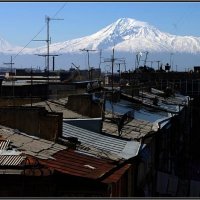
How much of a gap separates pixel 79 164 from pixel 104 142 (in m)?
5.18

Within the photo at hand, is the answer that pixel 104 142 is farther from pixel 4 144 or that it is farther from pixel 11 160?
pixel 11 160

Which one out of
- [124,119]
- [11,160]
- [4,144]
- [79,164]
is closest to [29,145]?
[4,144]

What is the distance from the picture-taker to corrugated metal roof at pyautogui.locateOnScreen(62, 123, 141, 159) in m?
18.0

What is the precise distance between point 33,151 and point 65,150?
1.70m

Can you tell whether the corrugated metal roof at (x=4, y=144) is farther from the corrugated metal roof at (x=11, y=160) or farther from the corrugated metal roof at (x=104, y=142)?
the corrugated metal roof at (x=104, y=142)

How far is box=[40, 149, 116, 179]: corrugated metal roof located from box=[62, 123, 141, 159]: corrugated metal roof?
224 centimetres

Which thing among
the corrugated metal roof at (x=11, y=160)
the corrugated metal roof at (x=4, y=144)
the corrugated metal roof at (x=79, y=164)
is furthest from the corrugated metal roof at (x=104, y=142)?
the corrugated metal roof at (x=11, y=160)

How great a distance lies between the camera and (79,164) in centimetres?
1404

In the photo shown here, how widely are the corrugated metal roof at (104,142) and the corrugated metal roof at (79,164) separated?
2.24 m

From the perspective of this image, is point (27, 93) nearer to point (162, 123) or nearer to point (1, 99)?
point (1, 99)

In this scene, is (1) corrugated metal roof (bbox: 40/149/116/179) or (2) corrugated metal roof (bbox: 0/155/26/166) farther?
(1) corrugated metal roof (bbox: 40/149/116/179)

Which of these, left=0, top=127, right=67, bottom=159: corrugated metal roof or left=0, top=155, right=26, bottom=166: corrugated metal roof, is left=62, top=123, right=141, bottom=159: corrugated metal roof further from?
left=0, top=155, right=26, bottom=166: corrugated metal roof

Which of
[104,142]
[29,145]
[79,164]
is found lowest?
[104,142]

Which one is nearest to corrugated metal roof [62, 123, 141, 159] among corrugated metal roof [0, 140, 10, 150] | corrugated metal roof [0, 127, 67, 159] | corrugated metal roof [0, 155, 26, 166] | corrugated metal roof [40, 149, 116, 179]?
corrugated metal roof [40, 149, 116, 179]
